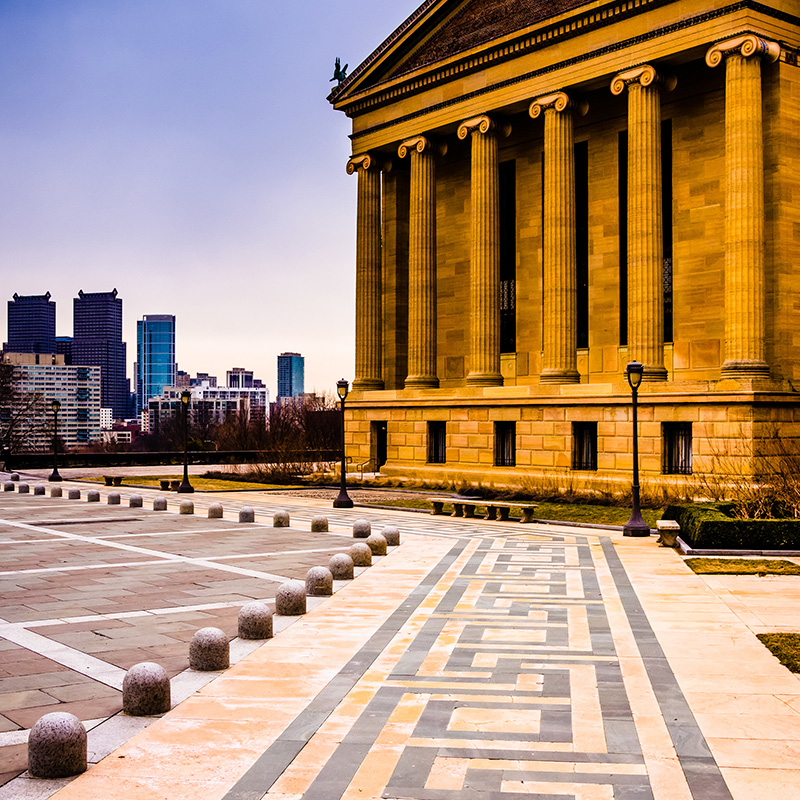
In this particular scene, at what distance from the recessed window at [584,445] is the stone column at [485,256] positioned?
18.4 feet

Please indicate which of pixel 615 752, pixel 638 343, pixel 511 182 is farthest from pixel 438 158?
pixel 615 752

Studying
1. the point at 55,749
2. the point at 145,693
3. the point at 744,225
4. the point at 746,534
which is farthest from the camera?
the point at 744,225

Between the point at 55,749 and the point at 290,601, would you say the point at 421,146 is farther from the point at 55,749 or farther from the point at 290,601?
the point at 55,749

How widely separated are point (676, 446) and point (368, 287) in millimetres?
20897

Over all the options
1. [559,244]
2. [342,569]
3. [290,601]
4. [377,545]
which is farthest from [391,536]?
[559,244]

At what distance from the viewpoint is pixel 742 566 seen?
17.8 metres

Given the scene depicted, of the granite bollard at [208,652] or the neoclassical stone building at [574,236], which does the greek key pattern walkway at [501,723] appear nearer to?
the granite bollard at [208,652]

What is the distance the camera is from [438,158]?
49875 millimetres

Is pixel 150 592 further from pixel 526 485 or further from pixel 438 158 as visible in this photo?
pixel 438 158

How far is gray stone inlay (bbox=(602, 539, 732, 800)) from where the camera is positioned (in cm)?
688

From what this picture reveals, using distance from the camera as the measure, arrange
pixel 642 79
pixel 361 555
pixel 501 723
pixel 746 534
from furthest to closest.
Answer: pixel 642 79
pixel 746 534
pixel 361 555
pixel 501 723

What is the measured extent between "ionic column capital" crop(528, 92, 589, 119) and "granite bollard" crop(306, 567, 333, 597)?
1242 inches

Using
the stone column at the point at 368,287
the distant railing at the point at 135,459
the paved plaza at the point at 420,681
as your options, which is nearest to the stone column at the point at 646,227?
the stone column at the point at 368,287

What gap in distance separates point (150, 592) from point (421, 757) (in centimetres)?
863
